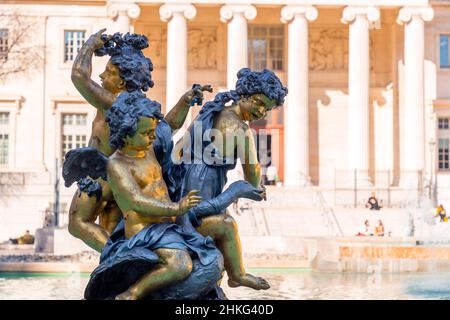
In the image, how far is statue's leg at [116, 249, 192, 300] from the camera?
25.4 feet

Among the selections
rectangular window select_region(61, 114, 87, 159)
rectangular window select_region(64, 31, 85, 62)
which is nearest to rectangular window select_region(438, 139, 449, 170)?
rectangular window select_region(61, 114, 87, 159)

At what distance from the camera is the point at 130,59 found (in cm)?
898

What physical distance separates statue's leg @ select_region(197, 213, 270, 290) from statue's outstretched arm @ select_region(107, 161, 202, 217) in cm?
41

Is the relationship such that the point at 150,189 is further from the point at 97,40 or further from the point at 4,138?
the point at 4,138

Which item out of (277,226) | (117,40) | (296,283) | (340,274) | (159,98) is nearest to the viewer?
(117,40)

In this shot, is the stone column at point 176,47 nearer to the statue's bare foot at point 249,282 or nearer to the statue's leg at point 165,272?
the statue's bare foot at point 249,282

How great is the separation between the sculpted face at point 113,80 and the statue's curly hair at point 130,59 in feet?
0.19

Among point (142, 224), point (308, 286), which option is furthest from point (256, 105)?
point (308, 286)

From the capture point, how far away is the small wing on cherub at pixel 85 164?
→ 7.99 m

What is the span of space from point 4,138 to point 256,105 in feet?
144

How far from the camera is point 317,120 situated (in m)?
52.0
